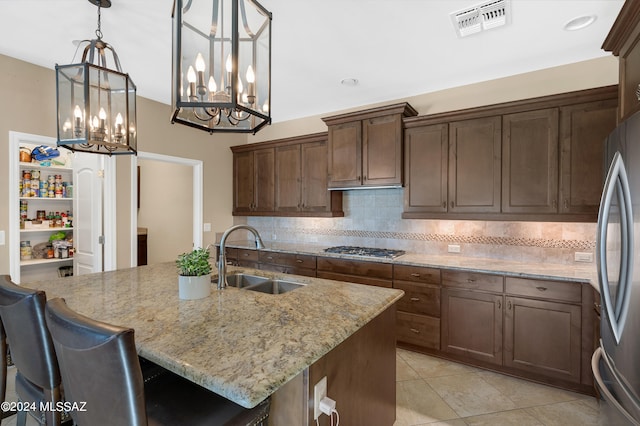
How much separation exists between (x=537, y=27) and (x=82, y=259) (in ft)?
16.6

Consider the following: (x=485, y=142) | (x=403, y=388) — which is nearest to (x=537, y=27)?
(x=485, y=142)

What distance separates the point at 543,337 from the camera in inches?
95.7

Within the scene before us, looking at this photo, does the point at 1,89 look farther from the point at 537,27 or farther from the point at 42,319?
the point at 537,27

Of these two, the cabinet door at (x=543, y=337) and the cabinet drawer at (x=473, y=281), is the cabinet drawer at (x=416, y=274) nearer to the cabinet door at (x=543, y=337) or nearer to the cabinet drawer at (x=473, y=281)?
the cabinet drawer at (x=473, y=281)

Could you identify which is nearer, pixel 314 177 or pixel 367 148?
pixel 367 148

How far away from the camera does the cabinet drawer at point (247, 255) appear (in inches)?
164

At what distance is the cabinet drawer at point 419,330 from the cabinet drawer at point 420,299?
0.06 meters

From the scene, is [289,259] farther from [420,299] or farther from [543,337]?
[543,337]

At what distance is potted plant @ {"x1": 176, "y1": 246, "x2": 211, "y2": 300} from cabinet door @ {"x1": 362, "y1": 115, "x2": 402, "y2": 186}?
2277mm

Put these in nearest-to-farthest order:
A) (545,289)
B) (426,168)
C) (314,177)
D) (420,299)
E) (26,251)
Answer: (545,289)
(420,299)
(426,168)
(26,251)
(314,177)

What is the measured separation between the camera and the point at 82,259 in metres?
3.63

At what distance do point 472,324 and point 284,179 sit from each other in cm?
285

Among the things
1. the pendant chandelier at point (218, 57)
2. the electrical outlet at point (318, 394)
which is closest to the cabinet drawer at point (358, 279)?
the electrical outlet at point (318, 394)

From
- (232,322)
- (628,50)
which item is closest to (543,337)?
(628,50)
